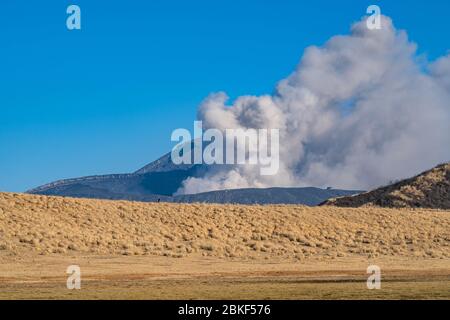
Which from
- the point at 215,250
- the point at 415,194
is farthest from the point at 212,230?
the point at 415,194

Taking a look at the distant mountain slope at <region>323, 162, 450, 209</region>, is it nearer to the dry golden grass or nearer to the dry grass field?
the dry grass field

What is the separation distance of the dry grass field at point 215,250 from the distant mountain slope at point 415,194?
27.3 meters

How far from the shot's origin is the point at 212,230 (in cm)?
7462

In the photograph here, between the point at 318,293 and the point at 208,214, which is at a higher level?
the point at 208,214

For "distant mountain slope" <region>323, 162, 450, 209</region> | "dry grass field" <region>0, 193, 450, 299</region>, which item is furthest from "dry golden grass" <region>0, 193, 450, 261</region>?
"distant mountain slope" <region>323, 162, 450, 209</region>

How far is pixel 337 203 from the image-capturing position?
132m

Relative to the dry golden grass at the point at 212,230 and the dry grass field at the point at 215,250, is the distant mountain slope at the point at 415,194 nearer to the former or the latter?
the dry grass field at the point at 215,250

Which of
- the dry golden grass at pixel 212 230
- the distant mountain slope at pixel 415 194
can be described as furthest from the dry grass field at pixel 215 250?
the distant mountain slope at pixel 415 194

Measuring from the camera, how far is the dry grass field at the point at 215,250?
3300 cm

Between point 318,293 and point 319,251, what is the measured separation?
39.6 meters

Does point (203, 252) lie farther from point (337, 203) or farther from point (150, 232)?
point (337, 203)

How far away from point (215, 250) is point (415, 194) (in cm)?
6658

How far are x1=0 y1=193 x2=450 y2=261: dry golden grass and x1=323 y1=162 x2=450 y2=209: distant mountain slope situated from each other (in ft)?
107
